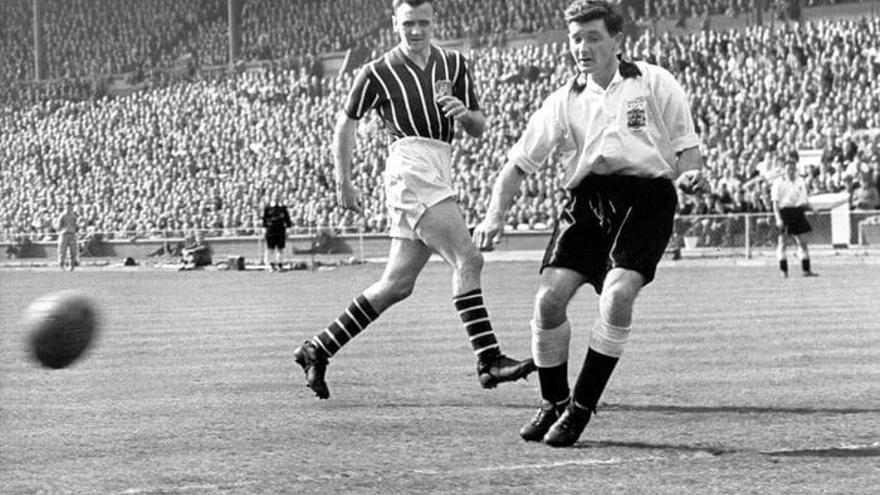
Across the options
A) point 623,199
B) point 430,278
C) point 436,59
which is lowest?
point 430,278

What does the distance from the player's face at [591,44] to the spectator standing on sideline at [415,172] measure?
6.74 feet

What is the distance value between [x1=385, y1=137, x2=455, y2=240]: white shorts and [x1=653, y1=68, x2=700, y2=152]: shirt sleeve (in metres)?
2.27

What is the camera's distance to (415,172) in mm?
9773

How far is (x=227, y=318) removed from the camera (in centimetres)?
1919

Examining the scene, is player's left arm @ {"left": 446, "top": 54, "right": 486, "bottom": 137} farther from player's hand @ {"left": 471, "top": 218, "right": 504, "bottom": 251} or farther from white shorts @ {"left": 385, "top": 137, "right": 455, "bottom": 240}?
player's hand @ {"left": 471, "top": 218, "right": 504, "bottom": 251}

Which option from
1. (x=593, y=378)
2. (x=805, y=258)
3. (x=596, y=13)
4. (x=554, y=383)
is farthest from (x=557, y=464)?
(x=805, y=258)

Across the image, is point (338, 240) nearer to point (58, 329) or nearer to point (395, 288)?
point (395, 288)

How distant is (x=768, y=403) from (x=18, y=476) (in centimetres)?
394

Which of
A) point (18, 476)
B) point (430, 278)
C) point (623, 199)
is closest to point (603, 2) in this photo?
point (623, 199)

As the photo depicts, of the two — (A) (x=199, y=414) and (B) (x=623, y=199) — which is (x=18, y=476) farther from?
(B) (x=623, y=199)

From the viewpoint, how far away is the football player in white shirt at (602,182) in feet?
24.8

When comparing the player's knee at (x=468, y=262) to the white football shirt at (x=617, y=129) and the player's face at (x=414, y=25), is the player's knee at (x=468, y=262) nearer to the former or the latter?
the player's face at (x=414, y=25)

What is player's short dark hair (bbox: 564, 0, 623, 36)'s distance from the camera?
7.65 meters

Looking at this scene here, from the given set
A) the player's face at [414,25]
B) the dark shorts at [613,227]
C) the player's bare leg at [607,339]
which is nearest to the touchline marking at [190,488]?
the player's bare leg at [607,339]
